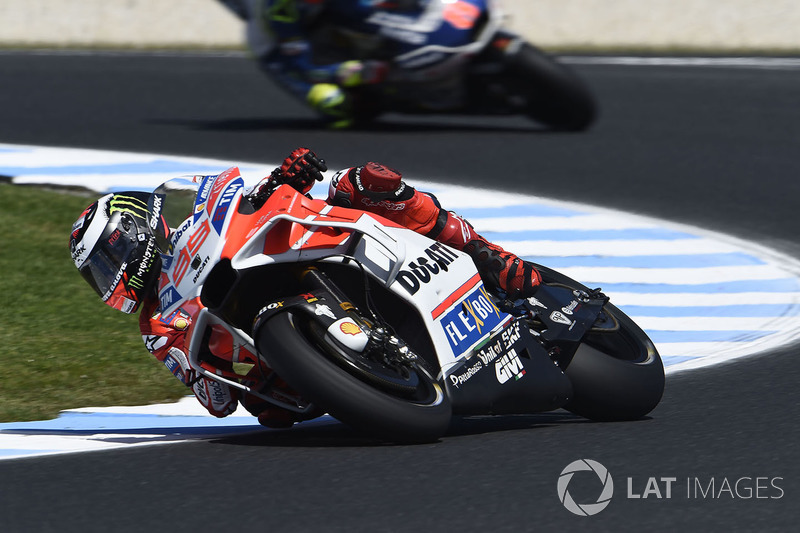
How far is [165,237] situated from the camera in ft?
16.7

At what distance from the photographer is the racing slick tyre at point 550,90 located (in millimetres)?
12531

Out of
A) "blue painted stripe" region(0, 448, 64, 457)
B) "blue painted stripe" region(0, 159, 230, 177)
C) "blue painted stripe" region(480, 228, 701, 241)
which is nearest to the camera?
"blue painted stripe" region(0, 448, 64, 457)

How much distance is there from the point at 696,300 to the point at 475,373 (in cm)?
317

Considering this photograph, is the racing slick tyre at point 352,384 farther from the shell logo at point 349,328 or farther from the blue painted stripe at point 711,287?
the blue painted stripe at point 711,287

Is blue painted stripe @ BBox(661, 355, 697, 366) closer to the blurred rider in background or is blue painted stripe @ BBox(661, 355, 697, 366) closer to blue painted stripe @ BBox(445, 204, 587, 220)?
blue painted stripe @ BBox(445, 204, 587, 220)

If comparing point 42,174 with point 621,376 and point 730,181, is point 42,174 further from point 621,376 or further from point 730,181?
point 621,376

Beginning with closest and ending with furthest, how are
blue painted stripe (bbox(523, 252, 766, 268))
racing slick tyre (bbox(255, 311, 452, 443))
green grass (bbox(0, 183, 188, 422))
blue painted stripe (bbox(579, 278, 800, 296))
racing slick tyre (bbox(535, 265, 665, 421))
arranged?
1. racing slick tyre (bbox(255, 311, 452, 443))
2. racing slick tyre (bbox(535, 265, 665, 421))
3. green grass (bbox(0, 183, 188, 422))
4. blue painted stripe (bbox(579, 278, 800, 296))
5. blue painted stripe (bbox(523, 252, 766, 268))

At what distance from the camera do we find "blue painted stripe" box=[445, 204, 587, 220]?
9875 mm

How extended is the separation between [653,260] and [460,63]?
14.8 feet

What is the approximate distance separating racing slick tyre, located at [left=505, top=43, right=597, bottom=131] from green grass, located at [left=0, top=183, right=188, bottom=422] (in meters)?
4.69

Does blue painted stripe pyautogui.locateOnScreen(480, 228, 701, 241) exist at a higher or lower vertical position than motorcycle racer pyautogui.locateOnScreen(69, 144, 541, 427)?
lower

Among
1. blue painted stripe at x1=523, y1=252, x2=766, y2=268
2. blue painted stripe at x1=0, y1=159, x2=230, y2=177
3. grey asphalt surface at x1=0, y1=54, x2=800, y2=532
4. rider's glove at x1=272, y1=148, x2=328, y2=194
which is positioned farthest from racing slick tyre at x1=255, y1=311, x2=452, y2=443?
blue painted stripe at x1=0, y1=159, x2=230, y2=177

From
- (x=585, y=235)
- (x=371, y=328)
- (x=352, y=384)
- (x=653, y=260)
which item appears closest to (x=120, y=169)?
(x=585, y=235)

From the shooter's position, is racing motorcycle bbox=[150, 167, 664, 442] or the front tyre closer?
racing motorcycle bbox=[150, 167, 664, 442]
